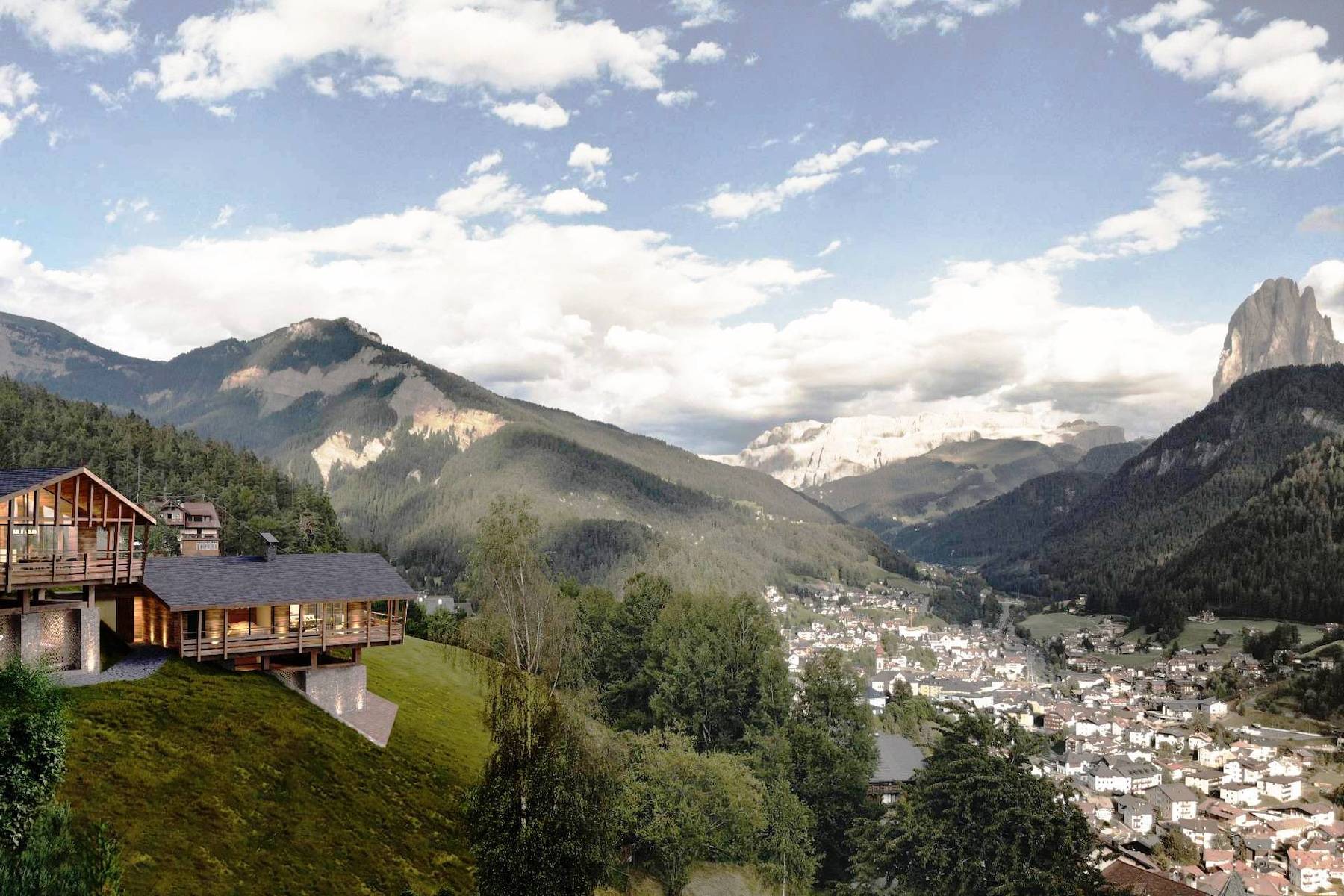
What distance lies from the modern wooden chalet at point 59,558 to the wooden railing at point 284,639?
440 cm

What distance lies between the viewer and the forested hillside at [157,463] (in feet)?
433

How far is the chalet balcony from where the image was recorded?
107ft

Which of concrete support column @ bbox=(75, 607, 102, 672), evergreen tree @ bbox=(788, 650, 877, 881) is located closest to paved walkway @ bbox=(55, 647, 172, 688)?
concrete support column @ bbox=(75, 607, 102, 672)

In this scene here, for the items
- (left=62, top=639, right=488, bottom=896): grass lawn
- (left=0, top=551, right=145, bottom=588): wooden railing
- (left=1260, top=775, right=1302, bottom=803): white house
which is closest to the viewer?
(left=62, top=639, right=488, bottom=896): grass lawn

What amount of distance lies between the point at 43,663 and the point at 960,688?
19813cm

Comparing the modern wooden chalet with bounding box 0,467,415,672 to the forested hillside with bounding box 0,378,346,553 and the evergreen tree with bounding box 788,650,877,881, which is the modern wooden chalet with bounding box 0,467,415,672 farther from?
the forested hillside with bounding box 0,378,346,553

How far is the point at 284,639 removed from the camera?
41.7 m

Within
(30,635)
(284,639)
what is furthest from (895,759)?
(30,635)

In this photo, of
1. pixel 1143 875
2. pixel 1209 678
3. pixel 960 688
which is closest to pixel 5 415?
pixel 1143 875

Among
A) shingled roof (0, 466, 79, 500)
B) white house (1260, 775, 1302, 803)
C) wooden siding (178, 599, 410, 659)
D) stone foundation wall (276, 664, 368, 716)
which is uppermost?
shingled roof (0, 466, 79, 500)

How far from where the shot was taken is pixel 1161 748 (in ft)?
504

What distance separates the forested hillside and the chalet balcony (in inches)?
3308

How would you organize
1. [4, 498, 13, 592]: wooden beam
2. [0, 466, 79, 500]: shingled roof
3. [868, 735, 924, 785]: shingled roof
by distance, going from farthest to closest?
[868, 735, 924, 785]: shingled roof → [0, 466, 79, 500]: shingled roof → [4, 498, 13, 592]: wooden beam

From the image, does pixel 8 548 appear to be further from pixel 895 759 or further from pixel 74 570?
pixel 895 759
